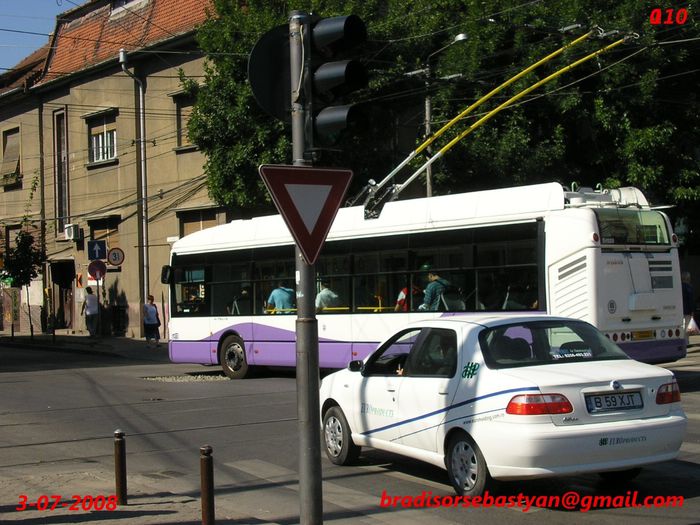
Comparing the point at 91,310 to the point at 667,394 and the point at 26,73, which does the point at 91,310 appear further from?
the point at 667,394

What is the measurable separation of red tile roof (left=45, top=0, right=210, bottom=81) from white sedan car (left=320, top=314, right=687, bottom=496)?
24.5 meters

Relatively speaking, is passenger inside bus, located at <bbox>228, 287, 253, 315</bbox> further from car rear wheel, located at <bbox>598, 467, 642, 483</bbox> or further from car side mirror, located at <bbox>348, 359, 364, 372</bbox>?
car rear wheel, located at <bbox>598, 467, 642, 483</bbox>

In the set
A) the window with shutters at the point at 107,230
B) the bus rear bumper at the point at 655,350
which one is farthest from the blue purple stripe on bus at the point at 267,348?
the window with shutters at the point at 107,230

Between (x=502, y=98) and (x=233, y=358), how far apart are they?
1086cm

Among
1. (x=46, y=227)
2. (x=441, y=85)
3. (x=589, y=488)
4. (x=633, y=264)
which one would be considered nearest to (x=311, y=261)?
(x=589, y=488)

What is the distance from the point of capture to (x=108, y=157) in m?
35.8

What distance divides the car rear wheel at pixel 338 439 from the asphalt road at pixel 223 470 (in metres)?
0.13

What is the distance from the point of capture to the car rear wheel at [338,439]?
9227 mm

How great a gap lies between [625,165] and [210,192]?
11.8 m

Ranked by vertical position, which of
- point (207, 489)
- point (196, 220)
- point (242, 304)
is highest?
point (196, 220)

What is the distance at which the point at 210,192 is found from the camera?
87.4ft

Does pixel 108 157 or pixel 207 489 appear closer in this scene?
pixel 207 489

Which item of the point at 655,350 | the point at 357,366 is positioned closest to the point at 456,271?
the point at 655,350

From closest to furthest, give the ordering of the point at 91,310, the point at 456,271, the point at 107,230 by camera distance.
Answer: the point at 456,271 → the point at 91,310 → the point at 107,230
